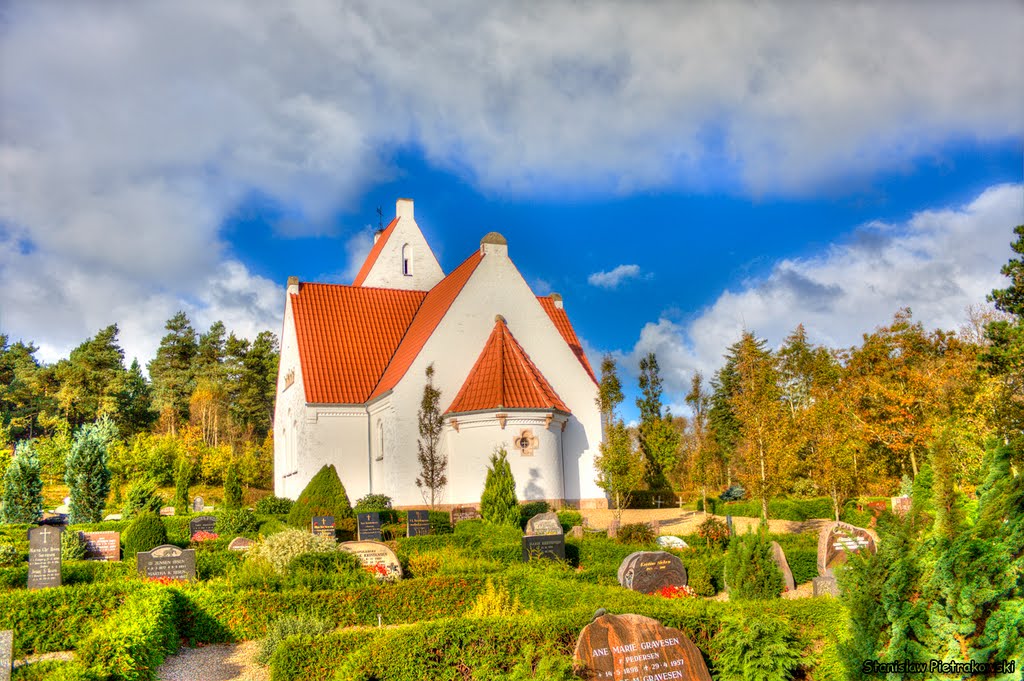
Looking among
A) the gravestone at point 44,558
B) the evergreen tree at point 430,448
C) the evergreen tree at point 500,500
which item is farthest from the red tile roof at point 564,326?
the gravestone at point 44,558

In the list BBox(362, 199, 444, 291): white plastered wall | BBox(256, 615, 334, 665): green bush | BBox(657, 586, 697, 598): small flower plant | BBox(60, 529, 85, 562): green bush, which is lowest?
BBox(657, 586, 697, 598): small flower plant

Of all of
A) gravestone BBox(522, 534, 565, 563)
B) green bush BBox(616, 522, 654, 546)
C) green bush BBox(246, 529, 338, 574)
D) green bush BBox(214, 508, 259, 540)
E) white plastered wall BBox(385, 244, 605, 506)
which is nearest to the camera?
green bush BBox(246, 529, 338, 574)

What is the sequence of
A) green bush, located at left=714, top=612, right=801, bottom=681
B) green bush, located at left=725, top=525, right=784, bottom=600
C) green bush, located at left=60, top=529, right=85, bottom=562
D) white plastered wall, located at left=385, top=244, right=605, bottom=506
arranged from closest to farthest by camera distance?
green bush, located at left=714, top=612, right=801, bottom=681
green bush, located at left=725, top=525, right=784, bottom=600
green bush, located at left=60, top=529, right=85, bottom=562
white plastered wall, located at left=385, top=244, right=605, bottom=506

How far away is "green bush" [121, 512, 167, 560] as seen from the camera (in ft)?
59.6

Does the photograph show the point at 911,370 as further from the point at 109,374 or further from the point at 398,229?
the point at 109,374

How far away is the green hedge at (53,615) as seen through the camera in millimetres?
10695

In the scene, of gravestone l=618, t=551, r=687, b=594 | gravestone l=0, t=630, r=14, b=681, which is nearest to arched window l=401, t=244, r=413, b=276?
gravestone l=618, t=551, r=687, b=594

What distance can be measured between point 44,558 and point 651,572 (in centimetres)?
1170

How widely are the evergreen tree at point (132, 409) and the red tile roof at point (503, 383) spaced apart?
37.8m

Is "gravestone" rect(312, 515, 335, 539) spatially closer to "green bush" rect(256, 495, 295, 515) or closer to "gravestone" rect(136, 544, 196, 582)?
"gravestone" rect(136, 544, 196, 582)

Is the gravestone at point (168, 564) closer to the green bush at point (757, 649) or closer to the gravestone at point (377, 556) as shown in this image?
the gravestone at point (377, 556)

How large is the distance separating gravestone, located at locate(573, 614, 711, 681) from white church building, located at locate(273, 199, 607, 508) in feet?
53.8

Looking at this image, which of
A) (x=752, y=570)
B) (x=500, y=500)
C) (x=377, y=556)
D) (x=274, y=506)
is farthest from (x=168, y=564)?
(x=752, y=570)

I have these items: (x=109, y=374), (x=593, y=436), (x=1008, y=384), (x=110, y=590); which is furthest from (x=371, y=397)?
(x=109, y=374)
